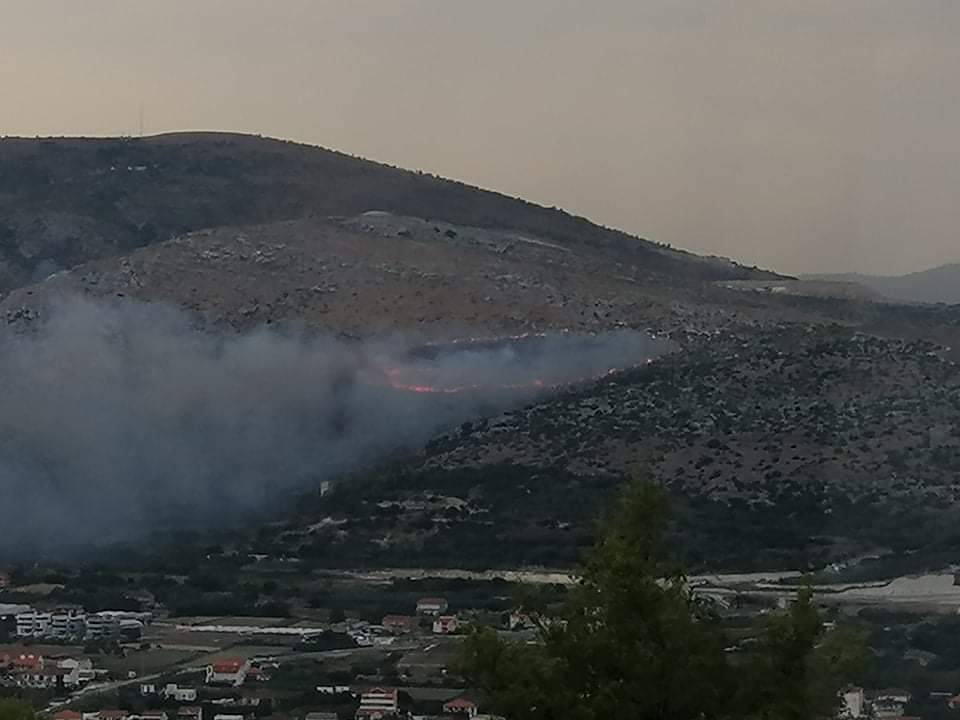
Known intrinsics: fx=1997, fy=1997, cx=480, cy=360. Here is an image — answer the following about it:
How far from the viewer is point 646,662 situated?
13.3 metres

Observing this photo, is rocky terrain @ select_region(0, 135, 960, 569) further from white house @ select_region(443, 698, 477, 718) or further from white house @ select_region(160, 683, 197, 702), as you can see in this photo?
white house @ select_region(160, 683, 197, 702)

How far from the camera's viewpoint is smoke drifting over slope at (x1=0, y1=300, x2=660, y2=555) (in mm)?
64688

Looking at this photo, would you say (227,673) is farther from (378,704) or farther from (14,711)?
(14,711)

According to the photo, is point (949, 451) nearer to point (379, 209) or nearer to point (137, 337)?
point (137, 337)

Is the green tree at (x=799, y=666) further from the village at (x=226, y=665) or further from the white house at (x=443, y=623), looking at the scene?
the white house at (x=443, y=623)

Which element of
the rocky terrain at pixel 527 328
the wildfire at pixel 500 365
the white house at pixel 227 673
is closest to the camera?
the white house at pixel 227 673

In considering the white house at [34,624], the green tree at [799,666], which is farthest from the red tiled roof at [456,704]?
the white house at [34,624]

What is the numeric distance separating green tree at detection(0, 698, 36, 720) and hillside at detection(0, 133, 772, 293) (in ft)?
301

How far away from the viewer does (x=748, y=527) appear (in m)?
49.8

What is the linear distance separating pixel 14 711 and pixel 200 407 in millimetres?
54865

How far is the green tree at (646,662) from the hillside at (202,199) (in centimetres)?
9468

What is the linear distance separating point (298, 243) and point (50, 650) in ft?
189

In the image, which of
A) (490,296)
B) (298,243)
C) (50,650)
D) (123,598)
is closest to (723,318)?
(490,296)

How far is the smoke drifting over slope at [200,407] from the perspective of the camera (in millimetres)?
64688
